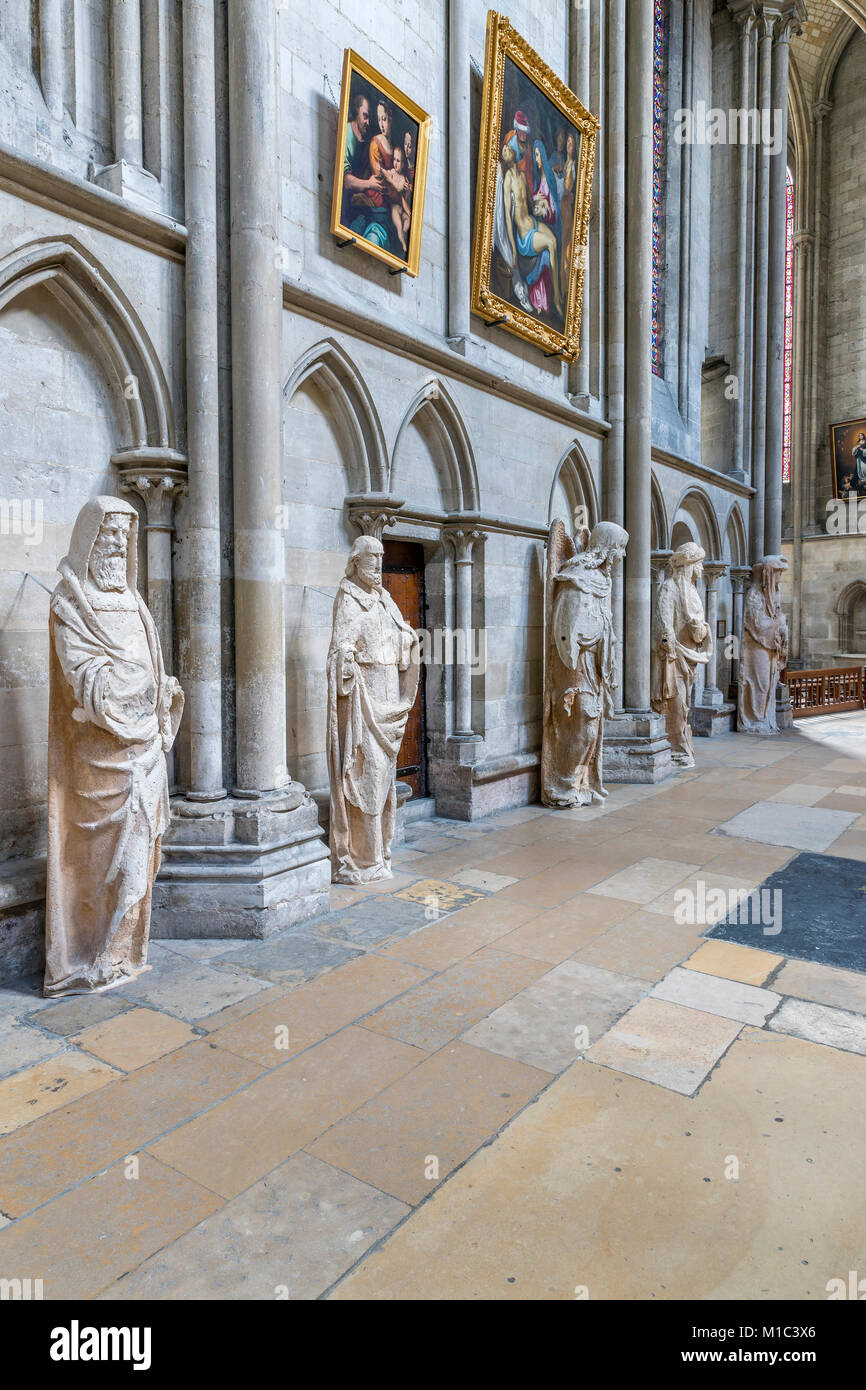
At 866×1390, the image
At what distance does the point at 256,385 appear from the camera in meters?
4.40

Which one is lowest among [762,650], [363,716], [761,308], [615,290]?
[363,716]

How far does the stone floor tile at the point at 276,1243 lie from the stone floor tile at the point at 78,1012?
4.14 feet

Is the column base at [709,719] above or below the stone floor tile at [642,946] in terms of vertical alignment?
above

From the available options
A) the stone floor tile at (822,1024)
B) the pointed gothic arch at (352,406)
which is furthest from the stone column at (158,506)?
the stone floor tile at (822,1024)

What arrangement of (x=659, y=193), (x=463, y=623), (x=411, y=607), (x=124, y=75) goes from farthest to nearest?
(x=659, y=193), (x=463, y=623), (x=411, y=607), (x=124, y=75)

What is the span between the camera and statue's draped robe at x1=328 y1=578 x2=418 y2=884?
4.97m

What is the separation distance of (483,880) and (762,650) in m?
8.10

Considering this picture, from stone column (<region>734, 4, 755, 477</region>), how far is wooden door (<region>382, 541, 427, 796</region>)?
8.02 metres

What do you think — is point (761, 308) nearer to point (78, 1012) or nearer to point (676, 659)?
point (676, 659)

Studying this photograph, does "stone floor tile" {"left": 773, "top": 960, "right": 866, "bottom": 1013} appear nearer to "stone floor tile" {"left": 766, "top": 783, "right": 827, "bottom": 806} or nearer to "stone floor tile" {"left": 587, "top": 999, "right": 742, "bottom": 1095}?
"stone floor tile" {"left": 587, "top": 999, "right": 742, "bottom": 1095}

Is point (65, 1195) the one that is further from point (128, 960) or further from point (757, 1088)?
point (757, 1088)

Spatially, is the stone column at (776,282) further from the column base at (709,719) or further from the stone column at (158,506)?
the stone column at (158,506)

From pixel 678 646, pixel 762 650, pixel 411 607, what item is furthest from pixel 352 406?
pixel 762 650

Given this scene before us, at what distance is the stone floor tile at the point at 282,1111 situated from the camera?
7.83 feet
